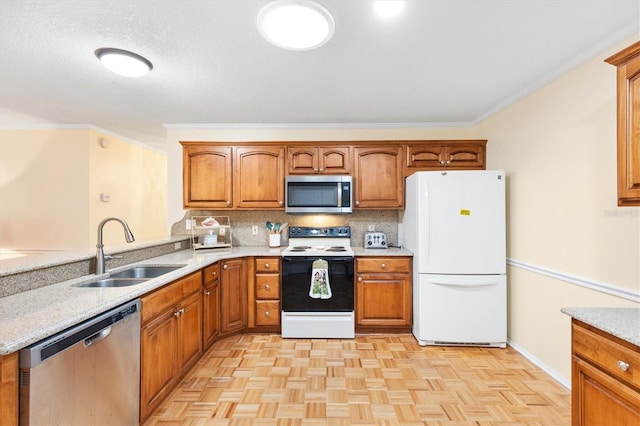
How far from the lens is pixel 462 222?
8.89ft

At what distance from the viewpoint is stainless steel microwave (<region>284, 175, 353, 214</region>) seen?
325 cm

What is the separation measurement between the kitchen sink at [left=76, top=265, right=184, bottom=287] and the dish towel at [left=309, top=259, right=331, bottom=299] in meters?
1.25

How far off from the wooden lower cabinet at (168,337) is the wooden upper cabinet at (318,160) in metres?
1.57

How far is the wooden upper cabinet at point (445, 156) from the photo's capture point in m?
3.25

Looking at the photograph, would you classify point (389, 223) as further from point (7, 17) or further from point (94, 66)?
point (7, 17)

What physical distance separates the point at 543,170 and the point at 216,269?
2.99m

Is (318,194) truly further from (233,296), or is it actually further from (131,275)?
(131,275)

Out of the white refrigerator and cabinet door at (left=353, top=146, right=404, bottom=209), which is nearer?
the white refrigerator

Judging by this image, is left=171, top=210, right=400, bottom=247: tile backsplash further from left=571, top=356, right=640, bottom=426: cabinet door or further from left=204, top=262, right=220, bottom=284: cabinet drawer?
left=571, top=356, right=640, bottom=426: cabinet door

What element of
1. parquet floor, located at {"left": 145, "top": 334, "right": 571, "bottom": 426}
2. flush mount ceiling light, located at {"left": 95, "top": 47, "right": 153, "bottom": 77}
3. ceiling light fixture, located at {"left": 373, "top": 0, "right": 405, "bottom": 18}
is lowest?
parquet floor, located at {"left": 145, "top": 334, "right": 571, "bottom": 426}

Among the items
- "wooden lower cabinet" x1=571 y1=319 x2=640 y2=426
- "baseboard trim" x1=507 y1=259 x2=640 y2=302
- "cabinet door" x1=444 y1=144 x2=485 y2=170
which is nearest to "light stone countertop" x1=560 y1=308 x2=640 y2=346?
"wooden lower cabinet" x1=571 y1=319 x2=640 y2=426

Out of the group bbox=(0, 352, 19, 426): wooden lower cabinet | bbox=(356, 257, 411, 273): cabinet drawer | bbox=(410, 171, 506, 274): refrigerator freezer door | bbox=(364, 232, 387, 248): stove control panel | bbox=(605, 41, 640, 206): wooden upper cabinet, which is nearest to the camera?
bbox=(0, 352, 19, 426): wooden lower cabinet

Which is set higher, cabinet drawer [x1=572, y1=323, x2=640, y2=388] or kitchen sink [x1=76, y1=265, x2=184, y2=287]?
kitchen sink [x1=76, y1=265, x2=184, y2=287]

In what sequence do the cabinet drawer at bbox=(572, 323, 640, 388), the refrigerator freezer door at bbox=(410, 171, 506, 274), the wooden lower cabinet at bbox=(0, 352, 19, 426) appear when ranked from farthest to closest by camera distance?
the refrigerator freezer door at bbox=(410, 171, 506, 274) < the cabinet drawer at bbox=(572, 323, 640, 388) < the wooden lower cabinet at bbox=(0, 352, 19, 426)
